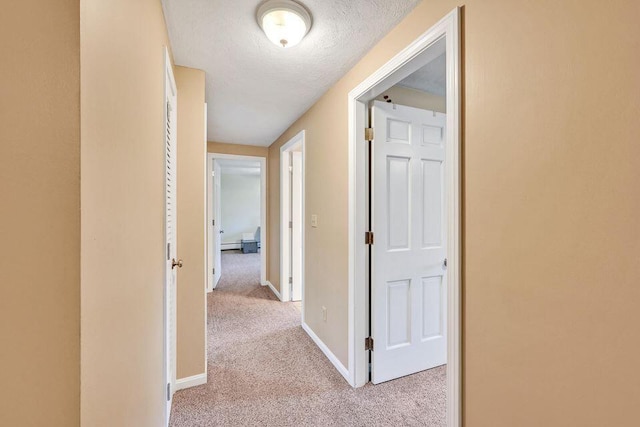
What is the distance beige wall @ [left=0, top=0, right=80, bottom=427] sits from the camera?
0.42 meters

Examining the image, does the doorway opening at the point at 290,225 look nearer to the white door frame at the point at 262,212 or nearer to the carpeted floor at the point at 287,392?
the white door frame at the point at 262,212

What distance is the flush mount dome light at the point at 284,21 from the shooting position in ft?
4.22

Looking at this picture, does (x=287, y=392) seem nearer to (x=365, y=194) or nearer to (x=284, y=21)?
(x=365, y=194)

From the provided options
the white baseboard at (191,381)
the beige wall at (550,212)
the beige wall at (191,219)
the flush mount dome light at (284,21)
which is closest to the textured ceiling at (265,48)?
the flush mount dome light at (284,21)

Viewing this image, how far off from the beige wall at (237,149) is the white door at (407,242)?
2.67 meters

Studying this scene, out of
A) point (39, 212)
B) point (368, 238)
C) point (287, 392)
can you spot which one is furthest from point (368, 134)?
point (287, 392)

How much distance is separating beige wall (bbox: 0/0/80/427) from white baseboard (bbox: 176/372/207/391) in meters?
1.70

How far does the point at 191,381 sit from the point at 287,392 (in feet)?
2.23

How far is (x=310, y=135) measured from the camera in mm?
2650

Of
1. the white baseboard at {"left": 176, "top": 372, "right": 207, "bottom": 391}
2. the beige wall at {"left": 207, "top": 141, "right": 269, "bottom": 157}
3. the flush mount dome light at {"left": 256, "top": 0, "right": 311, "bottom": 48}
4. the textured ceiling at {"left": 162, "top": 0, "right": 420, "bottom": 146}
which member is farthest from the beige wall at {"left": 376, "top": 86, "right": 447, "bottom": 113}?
the beige wall at {"left": 207, "top": 141, "right": 269, "bottom": 157}

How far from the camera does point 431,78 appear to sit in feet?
6.41

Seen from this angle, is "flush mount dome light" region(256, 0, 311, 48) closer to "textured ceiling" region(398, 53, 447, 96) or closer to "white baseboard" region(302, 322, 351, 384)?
"textured ceiling" region(398, 53, 447, 96)

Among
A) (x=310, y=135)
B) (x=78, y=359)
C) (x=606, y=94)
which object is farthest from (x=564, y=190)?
(x=310, y=135)

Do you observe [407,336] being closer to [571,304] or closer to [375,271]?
[375,271]
